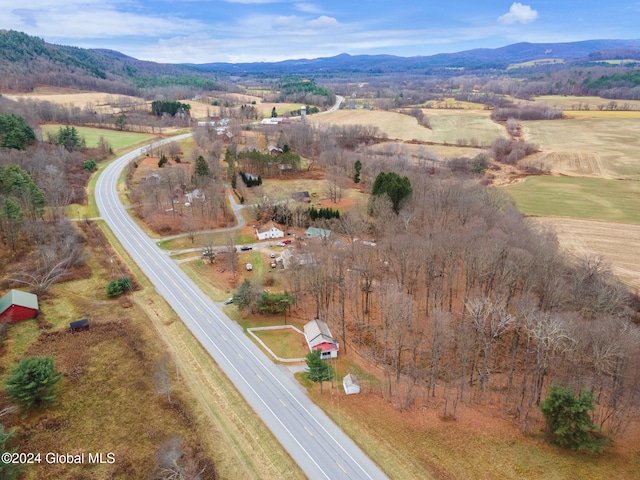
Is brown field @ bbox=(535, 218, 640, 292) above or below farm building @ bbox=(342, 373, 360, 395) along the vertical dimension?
above

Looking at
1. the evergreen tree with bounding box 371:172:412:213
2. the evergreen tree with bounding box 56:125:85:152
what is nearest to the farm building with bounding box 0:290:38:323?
the evergreen tree with bounding box 371:172:412:213

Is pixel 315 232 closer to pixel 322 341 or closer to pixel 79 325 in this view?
pixel 322 341

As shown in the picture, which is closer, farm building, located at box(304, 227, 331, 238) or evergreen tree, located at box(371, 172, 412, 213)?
farm building, located at box(304, 227, 331, 238)

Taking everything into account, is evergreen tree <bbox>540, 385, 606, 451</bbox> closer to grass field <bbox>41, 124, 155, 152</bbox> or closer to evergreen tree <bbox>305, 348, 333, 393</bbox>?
evergreen tree <bbox>305, 348, 333, 393</bbox>

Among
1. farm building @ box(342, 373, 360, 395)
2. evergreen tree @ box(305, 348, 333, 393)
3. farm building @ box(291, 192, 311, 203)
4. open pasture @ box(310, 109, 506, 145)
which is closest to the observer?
evergreen tree @ box(305, 348, 333, 393)

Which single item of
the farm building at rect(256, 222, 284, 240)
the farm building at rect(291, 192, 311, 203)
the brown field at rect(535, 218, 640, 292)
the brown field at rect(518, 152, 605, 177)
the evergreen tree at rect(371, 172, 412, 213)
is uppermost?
the evergreen tree at rect(371, 172, 412, 213)

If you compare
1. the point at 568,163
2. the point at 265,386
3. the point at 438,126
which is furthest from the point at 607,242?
the point at 438,126

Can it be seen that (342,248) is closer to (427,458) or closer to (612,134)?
(427,458)
